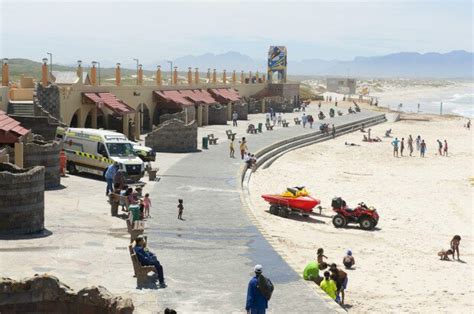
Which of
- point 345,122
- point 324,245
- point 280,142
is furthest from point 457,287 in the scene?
point 345,122

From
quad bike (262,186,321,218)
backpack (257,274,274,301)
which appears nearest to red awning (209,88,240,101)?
quad bike (262,186,321,218)

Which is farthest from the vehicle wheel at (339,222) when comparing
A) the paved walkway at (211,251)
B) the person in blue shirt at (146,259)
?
the person in blue shirt at (146,259)

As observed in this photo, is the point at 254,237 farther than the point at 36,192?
Yes

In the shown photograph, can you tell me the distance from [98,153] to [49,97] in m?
8.27

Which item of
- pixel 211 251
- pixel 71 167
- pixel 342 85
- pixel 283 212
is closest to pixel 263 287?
pixel 211 251

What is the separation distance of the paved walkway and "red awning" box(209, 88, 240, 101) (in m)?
31.7

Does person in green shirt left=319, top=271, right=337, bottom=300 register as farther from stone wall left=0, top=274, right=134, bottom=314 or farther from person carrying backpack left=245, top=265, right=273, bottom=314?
stone wall left=0, top=274, right=134, bottom=314

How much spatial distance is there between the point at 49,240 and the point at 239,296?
578cm

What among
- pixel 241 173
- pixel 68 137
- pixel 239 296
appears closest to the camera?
pixel 239 296

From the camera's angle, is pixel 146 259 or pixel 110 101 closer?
pixel 146 259

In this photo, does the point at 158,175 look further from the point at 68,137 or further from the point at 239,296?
the point at 239,296

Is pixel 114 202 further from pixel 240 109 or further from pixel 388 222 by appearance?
pixel 240 109

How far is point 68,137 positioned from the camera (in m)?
29.8

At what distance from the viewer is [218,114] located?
59906 millimetres
